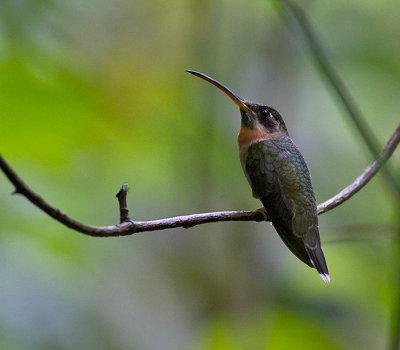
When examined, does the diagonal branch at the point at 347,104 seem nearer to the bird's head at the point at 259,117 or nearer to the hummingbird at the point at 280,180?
the hummingbird at the point at 280,180

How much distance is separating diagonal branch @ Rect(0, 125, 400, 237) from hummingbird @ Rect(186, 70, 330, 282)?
0.14 metres

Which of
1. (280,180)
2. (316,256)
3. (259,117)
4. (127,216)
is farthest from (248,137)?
(127,216)

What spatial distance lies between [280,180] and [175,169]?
47.5 inches

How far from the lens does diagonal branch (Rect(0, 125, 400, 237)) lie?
1.20 metres

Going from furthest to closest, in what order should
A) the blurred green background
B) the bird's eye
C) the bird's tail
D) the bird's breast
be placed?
the bird's eye → the bird's breast → the blurred green background → the bird's tail

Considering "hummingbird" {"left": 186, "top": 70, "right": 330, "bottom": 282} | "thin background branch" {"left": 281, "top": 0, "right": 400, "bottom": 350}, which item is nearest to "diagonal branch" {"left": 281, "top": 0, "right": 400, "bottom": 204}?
"thin background branch" {"left": 281, "top": 0, "right": 400, "bottom": 350}

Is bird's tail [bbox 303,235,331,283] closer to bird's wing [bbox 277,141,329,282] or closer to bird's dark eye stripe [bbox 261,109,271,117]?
bird's wing [bbox 277,141,329,282]

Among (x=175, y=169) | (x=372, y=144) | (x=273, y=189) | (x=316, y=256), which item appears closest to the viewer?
(x=372, y=144)

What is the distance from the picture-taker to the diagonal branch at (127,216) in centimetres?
120

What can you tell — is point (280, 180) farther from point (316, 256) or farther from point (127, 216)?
point (127, 216)

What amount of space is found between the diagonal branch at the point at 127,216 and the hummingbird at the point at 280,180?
0.14 m

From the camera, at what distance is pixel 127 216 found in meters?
1.66

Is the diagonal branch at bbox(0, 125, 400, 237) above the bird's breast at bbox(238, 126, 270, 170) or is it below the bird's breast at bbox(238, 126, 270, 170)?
below

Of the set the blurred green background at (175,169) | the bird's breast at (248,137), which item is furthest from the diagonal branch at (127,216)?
the bird's breast at (248,137)
